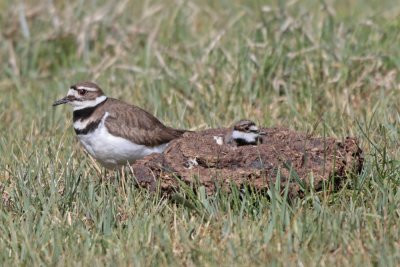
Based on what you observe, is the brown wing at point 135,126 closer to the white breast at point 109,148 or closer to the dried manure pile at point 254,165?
the white breast at point 109,148

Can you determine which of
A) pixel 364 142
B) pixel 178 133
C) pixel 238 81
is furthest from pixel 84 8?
pixel 364 142

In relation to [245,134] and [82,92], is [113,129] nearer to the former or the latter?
[82,92]

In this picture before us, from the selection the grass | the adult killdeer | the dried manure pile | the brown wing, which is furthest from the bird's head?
the dried manure pile

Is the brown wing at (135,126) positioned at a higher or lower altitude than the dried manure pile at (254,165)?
higher

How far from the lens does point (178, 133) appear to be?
20.1 feet

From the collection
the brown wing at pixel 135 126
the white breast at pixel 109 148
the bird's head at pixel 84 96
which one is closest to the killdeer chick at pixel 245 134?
the brown wing at pixel 135 126

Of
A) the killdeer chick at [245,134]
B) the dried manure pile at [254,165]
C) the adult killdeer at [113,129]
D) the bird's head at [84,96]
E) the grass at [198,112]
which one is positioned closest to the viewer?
the grass at [198,112]

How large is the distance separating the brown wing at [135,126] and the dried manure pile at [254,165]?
381 mm

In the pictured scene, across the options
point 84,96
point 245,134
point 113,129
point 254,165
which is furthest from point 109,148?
point 254,165

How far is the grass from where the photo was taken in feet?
14.0

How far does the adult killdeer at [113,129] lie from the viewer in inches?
221

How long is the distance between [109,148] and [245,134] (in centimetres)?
115

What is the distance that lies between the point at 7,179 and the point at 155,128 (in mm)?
1356

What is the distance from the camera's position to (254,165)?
16.6 ft
